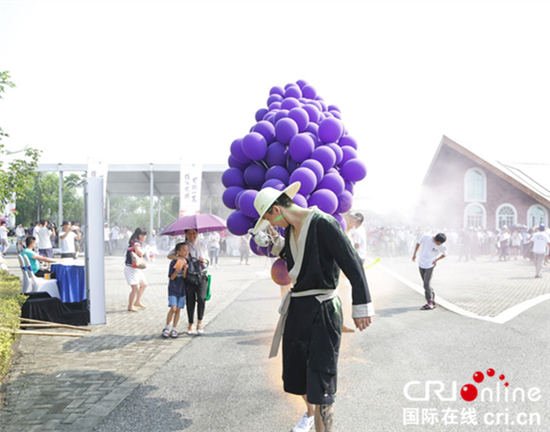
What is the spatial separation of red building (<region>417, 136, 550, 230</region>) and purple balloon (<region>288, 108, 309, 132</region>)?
2883 cm

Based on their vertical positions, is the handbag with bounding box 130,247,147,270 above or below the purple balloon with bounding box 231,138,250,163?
below

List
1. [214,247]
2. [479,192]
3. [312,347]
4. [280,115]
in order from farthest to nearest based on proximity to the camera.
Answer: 1. [479,192]
2. [214,247]
3. [280,115]
4. [312,347]

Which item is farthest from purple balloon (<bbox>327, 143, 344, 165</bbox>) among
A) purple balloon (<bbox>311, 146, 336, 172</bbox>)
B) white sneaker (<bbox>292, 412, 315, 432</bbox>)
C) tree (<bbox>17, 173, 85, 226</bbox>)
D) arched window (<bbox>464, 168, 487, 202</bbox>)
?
tree (<bbox>17, 173, 85, 226</bbox>)

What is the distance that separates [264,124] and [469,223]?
32124mm

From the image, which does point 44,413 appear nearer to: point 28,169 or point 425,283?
point 28,169

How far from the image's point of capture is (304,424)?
12.4 ft

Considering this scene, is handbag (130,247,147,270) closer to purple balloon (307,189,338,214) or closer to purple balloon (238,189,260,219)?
purple balloon (238,189,260,219)

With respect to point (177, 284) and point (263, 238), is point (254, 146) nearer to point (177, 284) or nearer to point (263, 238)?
point (263, 238)

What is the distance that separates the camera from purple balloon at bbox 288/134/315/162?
5.39 metres

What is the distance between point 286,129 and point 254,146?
419 mm

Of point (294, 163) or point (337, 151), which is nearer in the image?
point (294, 163)

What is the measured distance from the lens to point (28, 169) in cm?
711

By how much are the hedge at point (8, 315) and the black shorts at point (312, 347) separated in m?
3.11

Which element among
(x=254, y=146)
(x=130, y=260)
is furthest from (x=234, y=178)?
(x=130, y=260)
